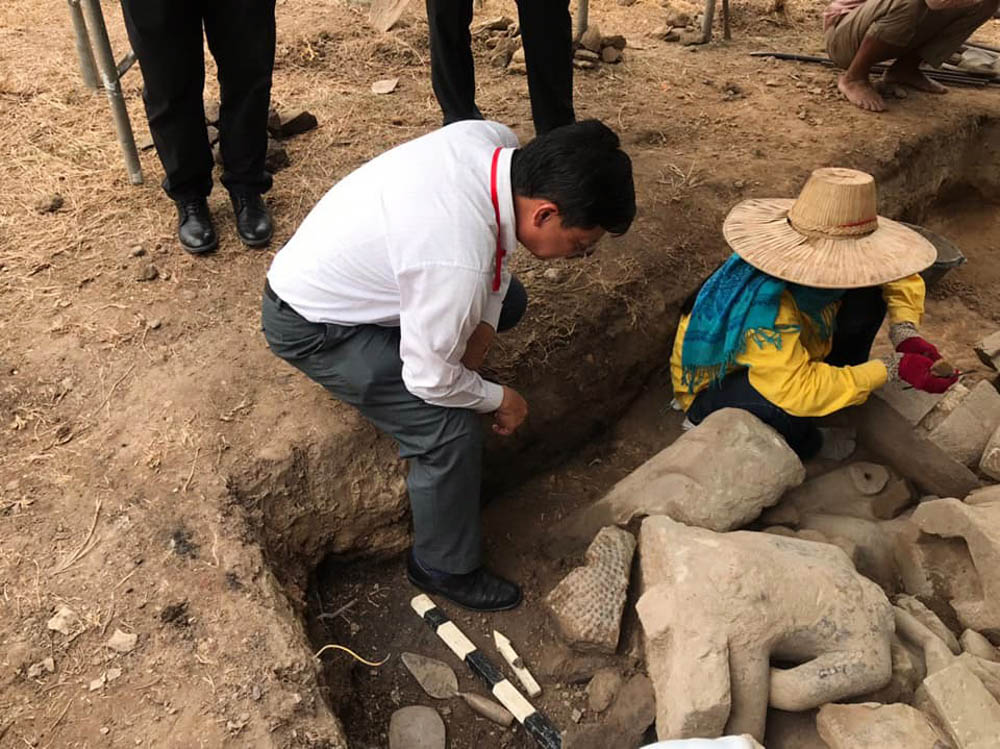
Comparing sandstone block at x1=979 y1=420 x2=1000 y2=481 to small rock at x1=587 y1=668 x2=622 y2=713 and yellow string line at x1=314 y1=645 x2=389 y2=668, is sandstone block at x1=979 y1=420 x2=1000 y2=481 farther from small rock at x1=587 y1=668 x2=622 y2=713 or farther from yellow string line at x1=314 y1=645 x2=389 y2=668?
yellow string line at x1=314 y1=645 x2=389 y2=668

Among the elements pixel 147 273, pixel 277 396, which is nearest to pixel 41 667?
pixel 277 396

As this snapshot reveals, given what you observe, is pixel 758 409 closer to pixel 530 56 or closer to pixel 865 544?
pixel 865 544

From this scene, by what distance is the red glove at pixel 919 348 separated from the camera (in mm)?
2789

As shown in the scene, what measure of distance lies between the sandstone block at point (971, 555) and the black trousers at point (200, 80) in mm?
2775

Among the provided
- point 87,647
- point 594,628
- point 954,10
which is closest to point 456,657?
point 594,628

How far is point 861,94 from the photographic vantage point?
16.4ft

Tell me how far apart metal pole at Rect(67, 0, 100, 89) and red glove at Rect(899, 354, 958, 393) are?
14.4 feet

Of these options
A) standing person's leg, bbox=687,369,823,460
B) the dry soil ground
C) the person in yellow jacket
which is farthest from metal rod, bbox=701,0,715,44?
standing person's leg, bbox=687,369,823,460

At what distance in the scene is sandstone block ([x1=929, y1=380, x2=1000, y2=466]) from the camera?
9.03ft

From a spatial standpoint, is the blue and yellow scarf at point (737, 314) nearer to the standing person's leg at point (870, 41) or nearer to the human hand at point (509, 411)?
the human hand at point (509, 411)

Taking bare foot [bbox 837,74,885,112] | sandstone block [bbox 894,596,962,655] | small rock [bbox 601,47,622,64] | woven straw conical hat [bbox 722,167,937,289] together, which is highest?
woven straw conical hat [bbox 722,167,937,289]

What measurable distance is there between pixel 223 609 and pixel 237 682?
216 millimetres

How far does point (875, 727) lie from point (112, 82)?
3.65m

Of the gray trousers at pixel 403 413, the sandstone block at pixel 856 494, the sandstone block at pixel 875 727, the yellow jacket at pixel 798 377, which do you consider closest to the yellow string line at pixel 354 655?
the gray trousers at pixel 403 413
